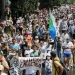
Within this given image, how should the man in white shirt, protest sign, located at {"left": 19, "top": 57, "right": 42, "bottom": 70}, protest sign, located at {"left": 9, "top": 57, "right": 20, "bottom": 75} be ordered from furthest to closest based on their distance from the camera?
the man in white shirt → protest sign, located at {"left": 19, "top": 57, "right": 42, "bottom": 70} → protest sign, located at {"left": 9, "top": 57, "right": 20, "bottom": 75}

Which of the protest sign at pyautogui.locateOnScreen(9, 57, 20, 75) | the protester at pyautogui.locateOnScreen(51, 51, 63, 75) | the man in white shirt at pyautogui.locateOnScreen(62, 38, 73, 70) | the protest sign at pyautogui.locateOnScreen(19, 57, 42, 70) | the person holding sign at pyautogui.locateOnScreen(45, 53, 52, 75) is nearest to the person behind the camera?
the protester at pyautogui.locateOnScreen(51, 51, 63, 75)

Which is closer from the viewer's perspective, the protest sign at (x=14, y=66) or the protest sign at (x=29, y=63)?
the protest sign at (x=14, y=66)

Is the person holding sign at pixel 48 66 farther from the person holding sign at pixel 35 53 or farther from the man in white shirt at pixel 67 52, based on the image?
the man in white shirt at pixel 67 52

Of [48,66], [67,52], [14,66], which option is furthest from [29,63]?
[67,52]

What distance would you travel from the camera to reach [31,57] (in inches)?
481

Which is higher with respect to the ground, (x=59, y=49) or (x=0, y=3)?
(x=0, y=3)

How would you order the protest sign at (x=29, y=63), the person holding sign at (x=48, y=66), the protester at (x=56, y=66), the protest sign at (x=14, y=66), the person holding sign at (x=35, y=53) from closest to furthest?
1. the protester at (x=56, y=66)
2. the protest sign at (x=14, y=66)
3. the protest sign at (x=29, y=63)
4. the person holding sign at (x=35, y=53)
5. the person holding sign at (x=48, y=66)

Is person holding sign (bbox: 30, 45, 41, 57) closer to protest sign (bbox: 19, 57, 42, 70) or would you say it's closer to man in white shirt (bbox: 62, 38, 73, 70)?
protest sign (bbox: 19, 57, 42, 70)

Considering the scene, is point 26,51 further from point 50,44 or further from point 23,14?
point 23,14

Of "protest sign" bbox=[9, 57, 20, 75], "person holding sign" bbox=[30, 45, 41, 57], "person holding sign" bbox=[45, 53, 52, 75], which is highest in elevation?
"person holding sign" bbox=[30, 45, 41, 57]

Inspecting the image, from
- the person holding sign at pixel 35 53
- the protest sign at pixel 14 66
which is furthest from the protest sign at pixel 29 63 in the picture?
the person holding sign at pixel 35 53

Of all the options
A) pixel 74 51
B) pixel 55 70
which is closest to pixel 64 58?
pixel 74 51

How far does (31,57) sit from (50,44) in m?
3.85

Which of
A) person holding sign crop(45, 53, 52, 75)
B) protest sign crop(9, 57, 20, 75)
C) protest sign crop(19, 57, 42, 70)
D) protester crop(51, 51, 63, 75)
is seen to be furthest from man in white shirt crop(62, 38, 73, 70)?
protester crop(51, 51, 63, 75)
